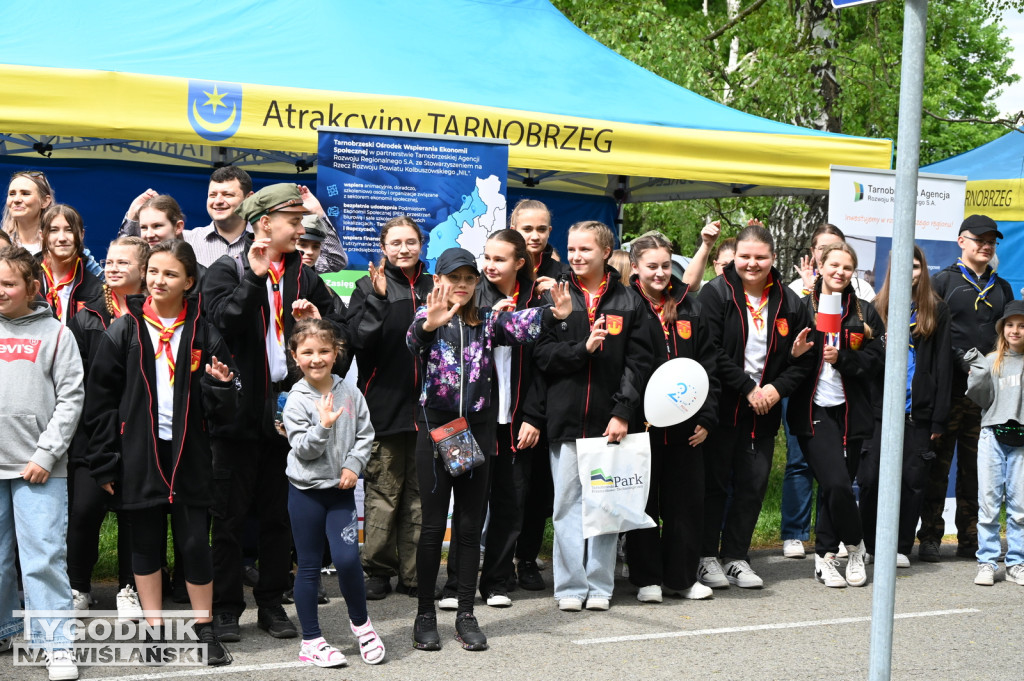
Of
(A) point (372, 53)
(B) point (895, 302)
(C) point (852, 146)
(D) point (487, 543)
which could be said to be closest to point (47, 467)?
(D) point (487, 543)

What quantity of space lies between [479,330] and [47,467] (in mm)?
1986

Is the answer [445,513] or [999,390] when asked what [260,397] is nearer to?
[445,513]

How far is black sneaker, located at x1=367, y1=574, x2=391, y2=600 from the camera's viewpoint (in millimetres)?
6250

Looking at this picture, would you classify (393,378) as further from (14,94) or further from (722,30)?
(722,30)

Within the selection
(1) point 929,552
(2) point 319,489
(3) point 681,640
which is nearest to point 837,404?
(1) point 929,552

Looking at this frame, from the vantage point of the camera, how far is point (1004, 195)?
11961 mm

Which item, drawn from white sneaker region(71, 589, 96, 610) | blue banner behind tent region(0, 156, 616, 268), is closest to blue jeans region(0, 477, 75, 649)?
white sneaker region(71, 589, 96, 610)

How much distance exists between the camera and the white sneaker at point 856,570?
6.88m

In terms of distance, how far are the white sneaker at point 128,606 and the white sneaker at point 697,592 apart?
291cm

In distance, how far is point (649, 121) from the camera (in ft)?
26.4

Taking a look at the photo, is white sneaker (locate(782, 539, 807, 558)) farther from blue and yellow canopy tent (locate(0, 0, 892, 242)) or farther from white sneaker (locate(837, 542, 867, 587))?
blue and yellow canopy tent (locate(0, 0, 892, 242))

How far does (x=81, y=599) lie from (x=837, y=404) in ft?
14.3

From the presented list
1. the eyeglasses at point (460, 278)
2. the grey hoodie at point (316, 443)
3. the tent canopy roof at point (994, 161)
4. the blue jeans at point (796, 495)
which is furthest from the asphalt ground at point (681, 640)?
the tent canopy roof at point (994, 161)

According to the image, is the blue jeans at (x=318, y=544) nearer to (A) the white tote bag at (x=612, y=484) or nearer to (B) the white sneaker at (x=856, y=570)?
(A) the white tote bag at (x=612, y=484)
